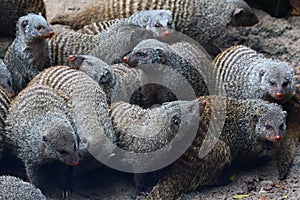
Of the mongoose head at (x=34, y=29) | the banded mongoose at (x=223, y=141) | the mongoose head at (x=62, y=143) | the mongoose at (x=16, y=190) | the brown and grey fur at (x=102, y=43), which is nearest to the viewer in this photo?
the mongoose at (x=16, y=190)

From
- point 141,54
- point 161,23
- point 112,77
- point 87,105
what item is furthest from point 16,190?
point 161,23

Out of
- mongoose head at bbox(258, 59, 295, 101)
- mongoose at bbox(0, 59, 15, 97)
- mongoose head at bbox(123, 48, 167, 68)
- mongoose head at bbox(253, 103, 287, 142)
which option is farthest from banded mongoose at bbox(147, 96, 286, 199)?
mongoose at bbox(0, 59, 15, 97)

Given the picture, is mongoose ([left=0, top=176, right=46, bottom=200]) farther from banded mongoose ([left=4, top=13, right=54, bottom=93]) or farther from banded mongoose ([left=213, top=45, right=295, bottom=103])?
banded mongoose ([left=213, top=45, right=295, bottom=103])

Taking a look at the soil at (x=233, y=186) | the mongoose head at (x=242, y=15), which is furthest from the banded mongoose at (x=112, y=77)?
the mongoose head at (x=242, y=15)

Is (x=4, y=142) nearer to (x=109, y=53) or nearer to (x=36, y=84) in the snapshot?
(x=36, y=84)

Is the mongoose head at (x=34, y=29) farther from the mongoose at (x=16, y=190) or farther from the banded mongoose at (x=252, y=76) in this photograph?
the mongoose at (x=16, y=190)

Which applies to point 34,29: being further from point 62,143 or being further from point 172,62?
point 62,143
